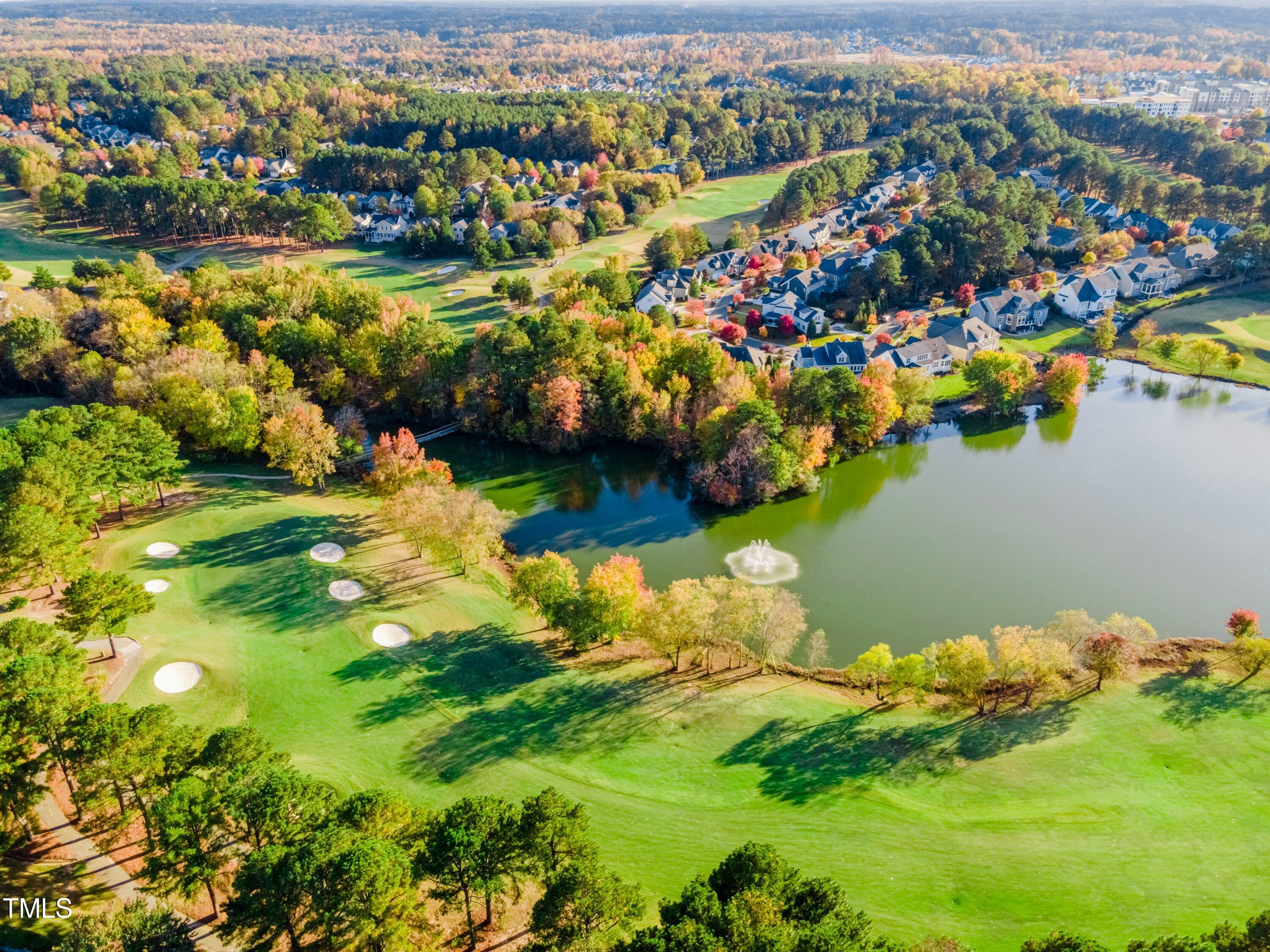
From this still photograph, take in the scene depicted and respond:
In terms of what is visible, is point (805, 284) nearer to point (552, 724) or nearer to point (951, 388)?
point (951, 388)

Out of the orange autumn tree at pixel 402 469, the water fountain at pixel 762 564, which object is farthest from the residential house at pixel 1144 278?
the orange autumn tree at pixel 402 469

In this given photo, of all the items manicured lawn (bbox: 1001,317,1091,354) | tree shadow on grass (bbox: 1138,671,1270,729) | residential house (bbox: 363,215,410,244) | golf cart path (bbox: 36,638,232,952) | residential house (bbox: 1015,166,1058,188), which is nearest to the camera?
golf cart path (bbox: 36,638,232,952)

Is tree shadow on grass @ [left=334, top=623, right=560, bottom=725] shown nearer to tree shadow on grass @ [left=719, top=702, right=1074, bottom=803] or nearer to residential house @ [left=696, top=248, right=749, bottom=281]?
tree shadow on grass @ [left=719, top=702, right=1074, bottom=803]

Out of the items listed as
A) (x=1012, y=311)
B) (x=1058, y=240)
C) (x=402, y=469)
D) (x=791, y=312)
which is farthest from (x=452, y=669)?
(x=1058, y=240)

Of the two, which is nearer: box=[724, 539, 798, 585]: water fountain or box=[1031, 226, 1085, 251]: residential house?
box=[724, 539, 798, 585]: water fountain

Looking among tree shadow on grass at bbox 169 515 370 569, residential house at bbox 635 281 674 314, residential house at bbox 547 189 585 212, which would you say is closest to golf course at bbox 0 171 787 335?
residential house at bbox 547 189 585 212

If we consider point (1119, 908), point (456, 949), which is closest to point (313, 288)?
point (456, 949)
